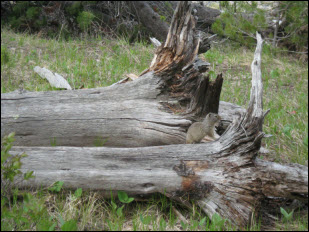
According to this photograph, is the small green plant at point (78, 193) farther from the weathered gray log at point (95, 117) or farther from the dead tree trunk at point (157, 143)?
the weathered gray log at point (95, 117)

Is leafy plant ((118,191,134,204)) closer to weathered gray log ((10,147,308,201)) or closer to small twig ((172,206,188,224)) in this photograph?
weathered gray log ((10,147,308,201))

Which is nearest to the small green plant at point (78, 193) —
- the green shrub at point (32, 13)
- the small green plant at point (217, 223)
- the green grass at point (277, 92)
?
the small green plant at point (217, 223)

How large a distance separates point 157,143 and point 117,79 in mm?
2495

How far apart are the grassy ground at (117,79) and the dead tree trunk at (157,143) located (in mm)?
204

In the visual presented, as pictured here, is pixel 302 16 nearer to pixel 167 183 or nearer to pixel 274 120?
pixel 274 120

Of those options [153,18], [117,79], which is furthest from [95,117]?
[153,18]

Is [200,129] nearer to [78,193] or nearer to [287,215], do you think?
[287,215]

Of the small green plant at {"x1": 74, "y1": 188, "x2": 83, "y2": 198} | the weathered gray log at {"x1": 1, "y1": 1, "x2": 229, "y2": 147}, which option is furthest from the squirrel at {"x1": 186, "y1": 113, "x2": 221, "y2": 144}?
the small green plant at {"x1": 74, "y1": 188, "x2": 83, "y2": 198}

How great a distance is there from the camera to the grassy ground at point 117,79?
2873 mm

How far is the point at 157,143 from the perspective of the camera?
12.6 ft

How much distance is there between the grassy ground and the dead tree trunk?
20 centimetres

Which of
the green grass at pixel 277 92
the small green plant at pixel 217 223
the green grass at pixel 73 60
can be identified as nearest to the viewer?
the small green plant at pixel 217 223

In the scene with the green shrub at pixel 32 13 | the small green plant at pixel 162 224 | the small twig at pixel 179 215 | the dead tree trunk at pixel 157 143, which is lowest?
the small twig at pixel 179 215

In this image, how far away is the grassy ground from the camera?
287 cm
